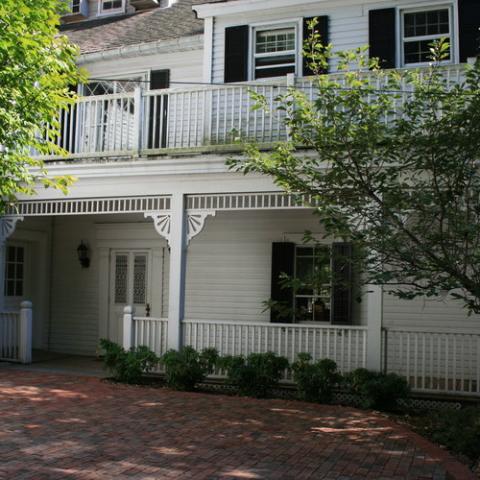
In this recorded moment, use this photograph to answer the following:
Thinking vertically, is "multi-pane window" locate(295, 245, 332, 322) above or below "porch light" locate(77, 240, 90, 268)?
below

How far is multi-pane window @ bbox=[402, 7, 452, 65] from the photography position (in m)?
11.6

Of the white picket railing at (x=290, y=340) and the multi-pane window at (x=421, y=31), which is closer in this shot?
the white picket railing at (x=290, y=340)

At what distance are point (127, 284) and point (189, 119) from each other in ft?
16.2

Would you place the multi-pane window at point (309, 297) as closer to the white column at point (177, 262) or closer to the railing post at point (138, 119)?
the white column at point (177, 262)

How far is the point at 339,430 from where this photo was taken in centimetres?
762

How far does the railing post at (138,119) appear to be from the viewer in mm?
11047

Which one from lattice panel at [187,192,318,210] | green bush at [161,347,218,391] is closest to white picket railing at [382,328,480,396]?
lattice panel at [187,192,318,210]

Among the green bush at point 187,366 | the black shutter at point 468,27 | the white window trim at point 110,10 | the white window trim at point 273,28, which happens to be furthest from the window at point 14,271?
the black shutter at point 468,27

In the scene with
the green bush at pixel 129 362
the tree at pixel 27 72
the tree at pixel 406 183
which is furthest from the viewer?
the green bush at pixel 129 362

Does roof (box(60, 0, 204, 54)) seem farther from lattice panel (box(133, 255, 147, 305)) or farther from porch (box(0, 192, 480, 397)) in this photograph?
lattice panel (box(133, 255, 147, 305))

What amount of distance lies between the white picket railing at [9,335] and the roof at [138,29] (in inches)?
255

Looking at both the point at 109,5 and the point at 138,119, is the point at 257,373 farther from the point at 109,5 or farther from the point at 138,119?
the point at 109,5

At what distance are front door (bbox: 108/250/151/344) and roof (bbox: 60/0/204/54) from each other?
16.1 feet

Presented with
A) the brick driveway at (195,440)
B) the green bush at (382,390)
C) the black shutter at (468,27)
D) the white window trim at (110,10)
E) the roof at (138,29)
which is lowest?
the brick driveway at (195,440)
